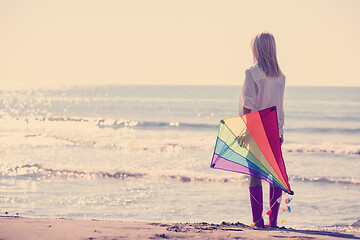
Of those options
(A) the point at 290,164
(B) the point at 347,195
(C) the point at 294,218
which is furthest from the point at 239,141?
(A) the point at 290,164

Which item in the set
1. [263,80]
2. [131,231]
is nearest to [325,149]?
[263,80]

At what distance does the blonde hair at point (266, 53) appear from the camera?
4797 millimetres

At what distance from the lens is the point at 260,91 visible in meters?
4.89

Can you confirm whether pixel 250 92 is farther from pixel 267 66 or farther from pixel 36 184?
pixel 36 184

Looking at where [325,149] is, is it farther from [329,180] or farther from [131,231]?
[131,231]

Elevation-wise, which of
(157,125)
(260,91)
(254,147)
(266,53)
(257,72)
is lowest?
(254,147)

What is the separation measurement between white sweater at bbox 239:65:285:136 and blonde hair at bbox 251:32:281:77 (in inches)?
1.9

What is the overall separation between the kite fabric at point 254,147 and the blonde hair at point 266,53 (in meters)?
0.35

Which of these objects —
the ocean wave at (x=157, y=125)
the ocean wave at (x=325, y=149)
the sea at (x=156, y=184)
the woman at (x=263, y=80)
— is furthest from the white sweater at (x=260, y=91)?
the ocean wave at (x=157, y=125)

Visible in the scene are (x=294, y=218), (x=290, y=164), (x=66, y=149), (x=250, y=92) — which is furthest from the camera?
(x=66, y=149)

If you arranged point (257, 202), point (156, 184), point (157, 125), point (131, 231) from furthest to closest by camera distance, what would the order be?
point (157, 125), point (156, 184), point (257, 202), point (131, 231)

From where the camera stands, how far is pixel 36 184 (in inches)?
398

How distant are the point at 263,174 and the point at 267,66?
3.24 feet

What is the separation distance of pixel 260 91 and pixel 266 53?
348 millimetres
